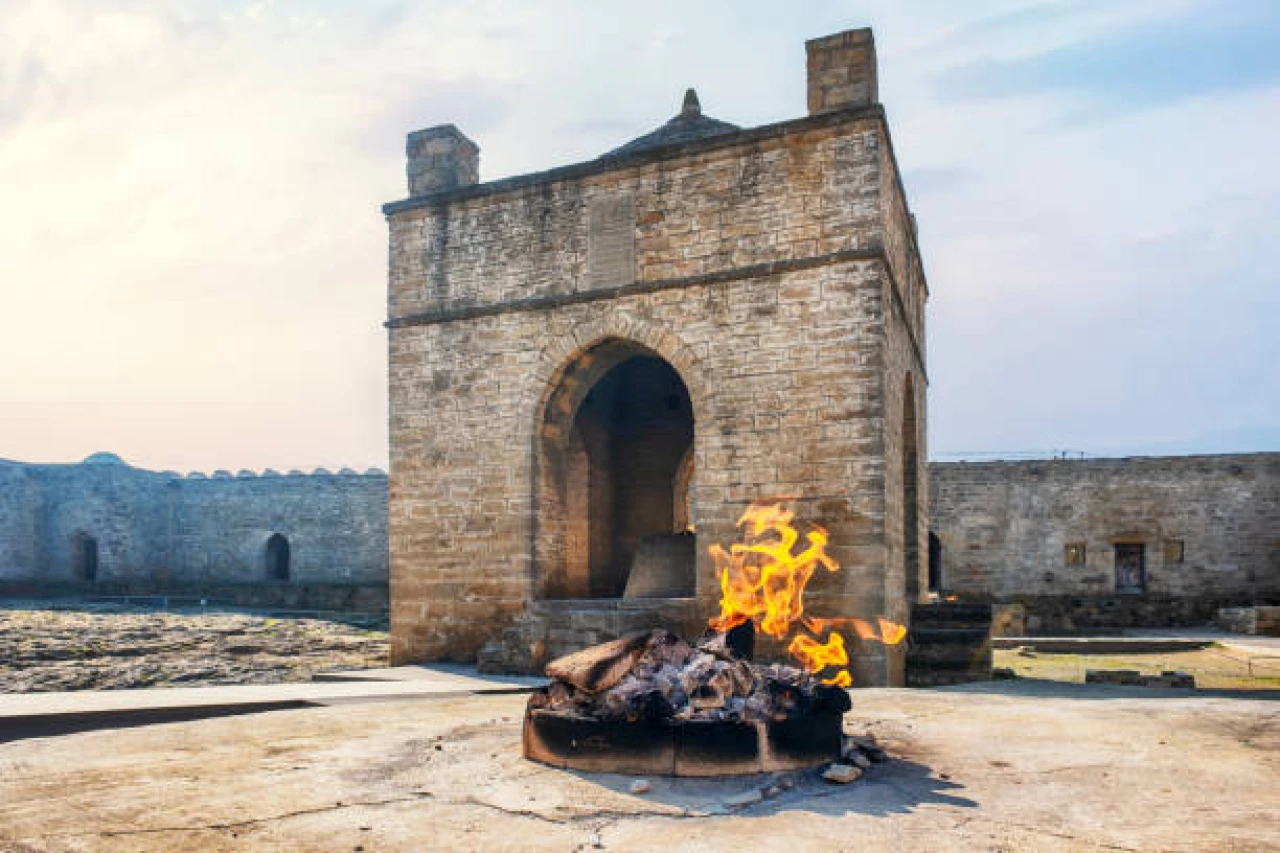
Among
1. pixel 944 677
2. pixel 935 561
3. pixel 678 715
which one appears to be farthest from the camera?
pixel 935 561

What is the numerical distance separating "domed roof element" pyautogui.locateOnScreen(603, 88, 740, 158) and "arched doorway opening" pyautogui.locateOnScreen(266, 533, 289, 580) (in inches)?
792

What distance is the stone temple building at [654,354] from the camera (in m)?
9.02

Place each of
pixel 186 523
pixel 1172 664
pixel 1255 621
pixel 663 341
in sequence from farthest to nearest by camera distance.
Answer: pixel 186 523, pixel 1255 621, pixel 1172 664, pixel 663 341

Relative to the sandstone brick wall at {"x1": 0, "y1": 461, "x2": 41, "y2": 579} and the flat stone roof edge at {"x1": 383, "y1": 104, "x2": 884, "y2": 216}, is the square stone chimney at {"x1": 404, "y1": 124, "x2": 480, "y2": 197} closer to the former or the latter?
the flat stone roof edge at {"x1": 383, "y1": 104, "x2": 884, "y2": 216}

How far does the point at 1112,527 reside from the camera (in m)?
23.1

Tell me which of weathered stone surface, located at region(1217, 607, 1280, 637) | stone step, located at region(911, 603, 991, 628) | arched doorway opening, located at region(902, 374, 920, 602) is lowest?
weathered stone surface, located at region(1217, 607, 1280, 637)

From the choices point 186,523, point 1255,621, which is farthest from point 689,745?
point 186,523

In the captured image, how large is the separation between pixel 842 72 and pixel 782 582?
4.87 metres

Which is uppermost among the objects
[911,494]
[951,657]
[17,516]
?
[911,494]

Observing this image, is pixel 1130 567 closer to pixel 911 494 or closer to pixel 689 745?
pixel 911 494

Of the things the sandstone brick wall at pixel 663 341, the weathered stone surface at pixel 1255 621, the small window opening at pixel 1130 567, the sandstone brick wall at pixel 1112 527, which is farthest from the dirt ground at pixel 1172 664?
the small window opening at pixel 1130 567

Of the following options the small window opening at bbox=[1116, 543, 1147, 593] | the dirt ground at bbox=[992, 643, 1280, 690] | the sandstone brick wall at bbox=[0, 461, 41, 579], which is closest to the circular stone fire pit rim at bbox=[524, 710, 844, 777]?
the dirt ground at bbox=[992, 643, 1280, 690]

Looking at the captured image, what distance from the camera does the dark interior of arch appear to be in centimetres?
1213

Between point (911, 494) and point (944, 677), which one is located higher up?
point (911, 494)
